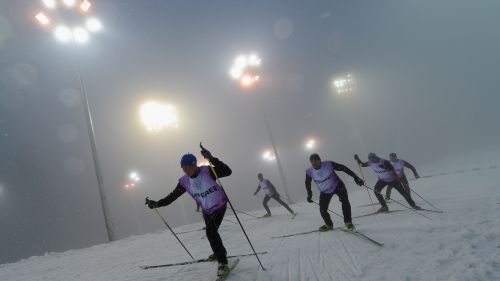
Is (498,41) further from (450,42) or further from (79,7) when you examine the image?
(79,7)

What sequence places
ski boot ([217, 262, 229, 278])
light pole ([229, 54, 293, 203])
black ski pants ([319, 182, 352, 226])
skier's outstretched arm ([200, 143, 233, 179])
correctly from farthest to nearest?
1. light pole ([229, 54, 293, 203])
2. black ski pants ([319, 182, 352, 226])
3. skier's outstretched arm ([200, 143, 233, 179])
4. ski boot ([217, 262, 229, 278])

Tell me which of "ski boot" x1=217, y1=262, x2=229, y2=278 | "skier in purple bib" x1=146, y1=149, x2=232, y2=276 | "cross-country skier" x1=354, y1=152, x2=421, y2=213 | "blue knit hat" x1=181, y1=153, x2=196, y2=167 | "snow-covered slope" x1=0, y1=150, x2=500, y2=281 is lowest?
"snow-covered slope" x1=0, y1=150, x2=500, y2=281

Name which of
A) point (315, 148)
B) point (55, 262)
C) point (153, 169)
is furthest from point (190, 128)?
point (55, 262)

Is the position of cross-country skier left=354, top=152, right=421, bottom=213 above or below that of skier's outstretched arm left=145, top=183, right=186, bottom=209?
below

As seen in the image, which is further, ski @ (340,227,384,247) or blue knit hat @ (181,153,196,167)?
ski @ (340,227,384,247)

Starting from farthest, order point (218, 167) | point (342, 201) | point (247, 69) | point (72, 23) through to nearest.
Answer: point (247, 69) < point (72, 23) < point (342, 201) < point (218, 167)

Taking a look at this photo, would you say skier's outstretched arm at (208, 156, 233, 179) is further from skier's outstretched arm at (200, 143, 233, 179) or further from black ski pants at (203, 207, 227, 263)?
black ski pants at (203, 207, 227, 263)

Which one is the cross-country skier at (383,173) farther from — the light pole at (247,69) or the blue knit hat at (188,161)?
the light pole at (247,69)

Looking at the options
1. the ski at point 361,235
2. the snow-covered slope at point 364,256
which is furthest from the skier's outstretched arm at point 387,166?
the ski at point 361,235

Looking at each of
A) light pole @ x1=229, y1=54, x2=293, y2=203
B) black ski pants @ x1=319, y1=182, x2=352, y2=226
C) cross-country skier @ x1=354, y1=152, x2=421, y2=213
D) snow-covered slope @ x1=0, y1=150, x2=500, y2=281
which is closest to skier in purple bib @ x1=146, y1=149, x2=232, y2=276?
snow-covered slope @ x1=0, y1=150, x2=500, y2=281

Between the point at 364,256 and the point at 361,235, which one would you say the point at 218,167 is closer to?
the point at 364,256

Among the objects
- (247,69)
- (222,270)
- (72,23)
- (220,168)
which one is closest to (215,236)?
(222,270)

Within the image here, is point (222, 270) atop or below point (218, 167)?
below

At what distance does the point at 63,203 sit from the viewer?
70.9 metres
